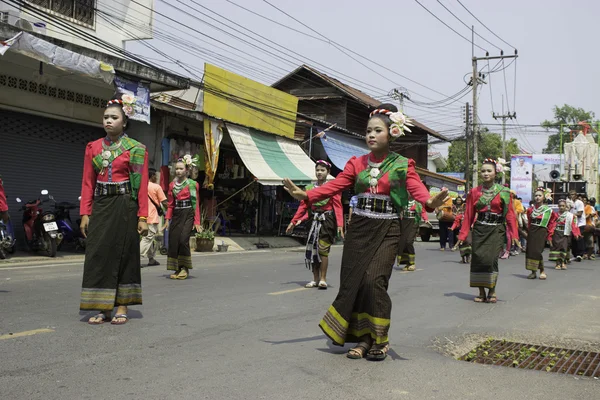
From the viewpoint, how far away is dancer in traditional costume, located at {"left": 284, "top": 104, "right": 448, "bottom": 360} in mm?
5258

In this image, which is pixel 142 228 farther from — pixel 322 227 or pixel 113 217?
pixel 322 227

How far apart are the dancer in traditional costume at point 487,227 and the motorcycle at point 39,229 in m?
8.33

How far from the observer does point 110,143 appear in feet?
21.0

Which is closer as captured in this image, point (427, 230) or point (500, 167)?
point (500, 167)

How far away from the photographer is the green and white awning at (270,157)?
66.2ft

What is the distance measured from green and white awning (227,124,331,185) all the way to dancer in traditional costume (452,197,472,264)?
473 cm

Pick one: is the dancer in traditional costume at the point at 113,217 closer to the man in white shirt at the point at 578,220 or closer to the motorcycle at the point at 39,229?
the motorcycle at the point at 39,229

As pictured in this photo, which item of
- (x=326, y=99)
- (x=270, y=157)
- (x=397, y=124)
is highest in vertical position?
(x=326, y=99)

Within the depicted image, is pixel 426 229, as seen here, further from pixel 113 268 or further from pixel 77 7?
pixel 113 268

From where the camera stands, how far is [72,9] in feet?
58.9

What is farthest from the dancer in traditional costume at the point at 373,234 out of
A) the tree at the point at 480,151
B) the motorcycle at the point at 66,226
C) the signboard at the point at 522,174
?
the tree at the point at 480,151

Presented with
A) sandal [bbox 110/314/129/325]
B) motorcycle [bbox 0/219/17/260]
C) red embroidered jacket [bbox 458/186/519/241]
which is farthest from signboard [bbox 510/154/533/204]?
sandal [bbox 110/314/129/325]

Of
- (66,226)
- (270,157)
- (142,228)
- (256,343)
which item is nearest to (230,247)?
(270,157)

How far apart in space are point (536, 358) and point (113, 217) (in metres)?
4.01
